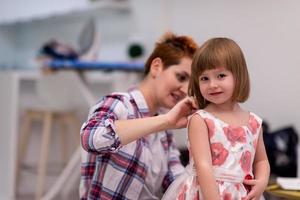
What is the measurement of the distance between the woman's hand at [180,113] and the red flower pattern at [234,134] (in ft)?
0.46

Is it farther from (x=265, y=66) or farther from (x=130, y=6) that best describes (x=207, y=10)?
(x=130, y=6)

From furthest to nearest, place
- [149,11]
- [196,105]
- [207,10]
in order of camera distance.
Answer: [149,11], [207,10], [196,105]

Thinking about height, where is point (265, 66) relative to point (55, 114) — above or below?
above

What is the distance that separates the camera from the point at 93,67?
284 centimetres

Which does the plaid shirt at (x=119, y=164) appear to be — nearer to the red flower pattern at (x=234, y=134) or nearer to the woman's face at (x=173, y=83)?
the woman's face at (x=173, y=83)


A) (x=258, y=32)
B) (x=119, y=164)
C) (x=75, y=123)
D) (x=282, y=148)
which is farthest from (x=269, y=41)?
(x=75, y=123)

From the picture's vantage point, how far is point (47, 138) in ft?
10.4

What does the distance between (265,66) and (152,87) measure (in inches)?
21.0

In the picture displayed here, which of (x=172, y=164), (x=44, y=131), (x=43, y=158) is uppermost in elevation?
(x=172, y=164)

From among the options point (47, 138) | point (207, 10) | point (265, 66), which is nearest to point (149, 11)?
point (207, 10)

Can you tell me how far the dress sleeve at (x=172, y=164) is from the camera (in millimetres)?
1691

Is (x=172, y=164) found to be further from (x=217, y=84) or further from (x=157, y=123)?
(x=217, y=84)

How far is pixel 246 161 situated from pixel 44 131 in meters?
2.15

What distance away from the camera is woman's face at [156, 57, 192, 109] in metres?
1.64
